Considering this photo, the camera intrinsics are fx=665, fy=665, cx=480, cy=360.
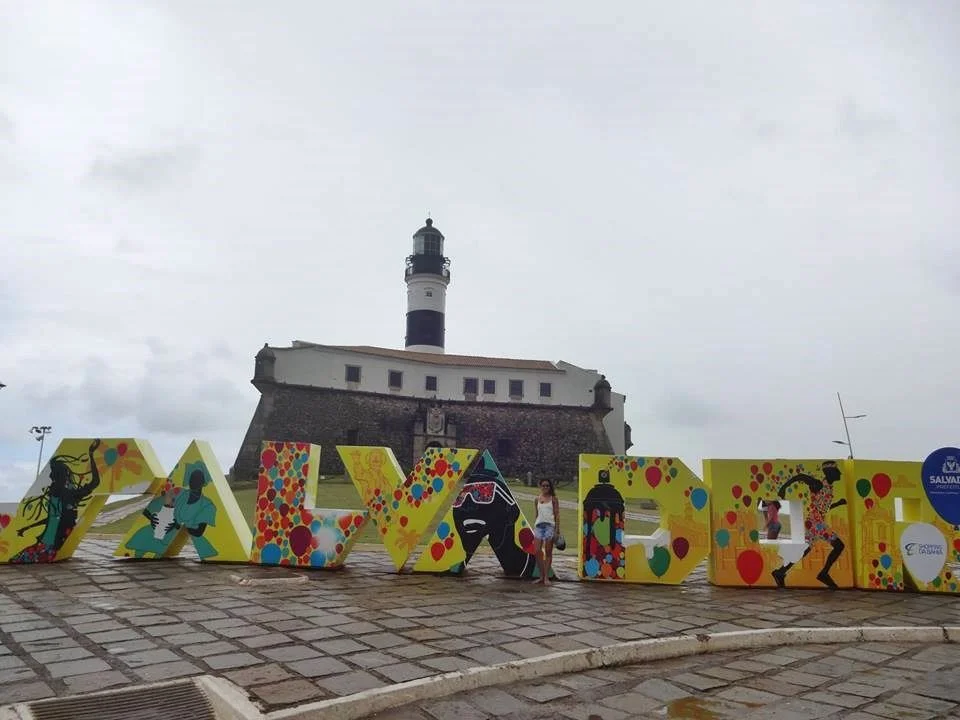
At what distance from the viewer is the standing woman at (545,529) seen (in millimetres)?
8930

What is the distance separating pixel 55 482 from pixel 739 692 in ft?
32.6

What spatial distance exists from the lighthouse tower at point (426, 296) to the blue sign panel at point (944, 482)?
36.7 m

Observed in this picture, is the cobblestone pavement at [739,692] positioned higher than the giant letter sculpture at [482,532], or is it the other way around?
the giant letter sculpture at [482,532]

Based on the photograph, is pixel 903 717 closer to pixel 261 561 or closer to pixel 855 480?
pixel 855 480

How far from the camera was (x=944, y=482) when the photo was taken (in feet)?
29.1

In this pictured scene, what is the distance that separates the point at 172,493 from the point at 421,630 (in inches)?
238

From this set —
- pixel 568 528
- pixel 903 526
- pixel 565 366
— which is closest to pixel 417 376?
pixel 565 366

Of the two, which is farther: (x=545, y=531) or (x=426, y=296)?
(x=426, y=296)

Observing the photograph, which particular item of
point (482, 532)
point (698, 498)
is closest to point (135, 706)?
point (482, 532)

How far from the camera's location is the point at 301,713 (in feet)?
11.9

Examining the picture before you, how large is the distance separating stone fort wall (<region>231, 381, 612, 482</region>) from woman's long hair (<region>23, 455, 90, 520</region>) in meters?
24.4

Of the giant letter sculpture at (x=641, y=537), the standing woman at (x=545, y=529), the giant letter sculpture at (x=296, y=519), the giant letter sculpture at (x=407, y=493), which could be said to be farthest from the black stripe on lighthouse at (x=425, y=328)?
the standing woman at (x=545, y=529)

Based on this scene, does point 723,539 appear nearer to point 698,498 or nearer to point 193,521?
point 698,498

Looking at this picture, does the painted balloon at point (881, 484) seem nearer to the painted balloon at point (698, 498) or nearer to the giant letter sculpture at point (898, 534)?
the giant letter sculpture at point (898, 534)
